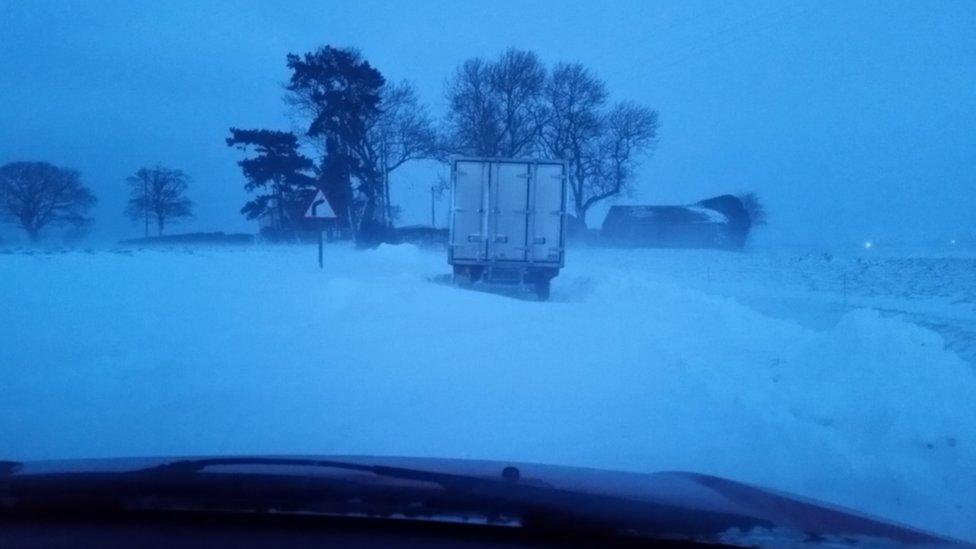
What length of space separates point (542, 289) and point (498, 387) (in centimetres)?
1344

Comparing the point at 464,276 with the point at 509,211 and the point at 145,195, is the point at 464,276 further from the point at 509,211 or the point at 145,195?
the point at 145,195

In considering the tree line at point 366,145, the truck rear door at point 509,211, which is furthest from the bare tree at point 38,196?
the truck rear door at point 509,211

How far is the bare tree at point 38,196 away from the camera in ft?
136

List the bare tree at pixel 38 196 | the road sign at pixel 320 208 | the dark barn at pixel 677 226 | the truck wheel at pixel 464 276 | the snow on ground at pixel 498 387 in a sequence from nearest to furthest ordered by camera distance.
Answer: the snow on ground at pixel 498 387 < the road sign at pixel 320 208 < the truck wheel at pixel 464 276 < the bare tree at pixel 38 196 < the dark barn at pixel 677 226

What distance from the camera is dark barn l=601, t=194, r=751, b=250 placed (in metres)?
59.5

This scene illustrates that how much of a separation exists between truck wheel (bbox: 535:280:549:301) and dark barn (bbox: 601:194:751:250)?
38897 mm

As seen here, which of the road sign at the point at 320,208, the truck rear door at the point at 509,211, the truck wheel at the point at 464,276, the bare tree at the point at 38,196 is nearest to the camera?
the road sign at the point at 320,208

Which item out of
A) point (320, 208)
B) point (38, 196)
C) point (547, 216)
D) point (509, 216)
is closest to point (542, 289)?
point (547, 216)

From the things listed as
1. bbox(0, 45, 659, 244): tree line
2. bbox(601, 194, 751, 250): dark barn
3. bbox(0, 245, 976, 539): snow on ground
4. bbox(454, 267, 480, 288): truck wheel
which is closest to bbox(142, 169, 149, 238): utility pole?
bbox(0, 45, 659, 244): tree line

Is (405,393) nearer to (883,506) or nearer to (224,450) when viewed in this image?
(224,450)

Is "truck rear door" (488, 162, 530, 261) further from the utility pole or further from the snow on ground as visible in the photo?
the utility pole

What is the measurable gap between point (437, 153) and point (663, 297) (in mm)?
33843

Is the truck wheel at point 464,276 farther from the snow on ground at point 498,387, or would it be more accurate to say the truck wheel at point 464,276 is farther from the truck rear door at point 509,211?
the snow on ground at point 498,387

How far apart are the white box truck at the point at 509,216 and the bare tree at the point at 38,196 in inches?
1122
